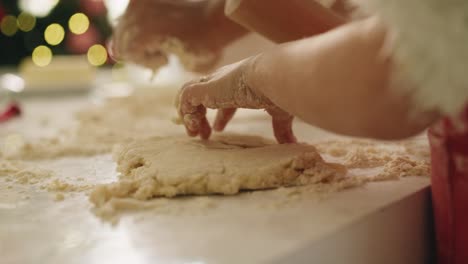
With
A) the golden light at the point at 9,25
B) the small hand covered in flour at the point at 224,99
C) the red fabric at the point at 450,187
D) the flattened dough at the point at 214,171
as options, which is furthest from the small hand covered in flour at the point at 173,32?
the golden light at the point at 9,25

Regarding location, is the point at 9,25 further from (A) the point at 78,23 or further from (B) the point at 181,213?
(B) the point at 181,213

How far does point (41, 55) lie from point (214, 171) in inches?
102

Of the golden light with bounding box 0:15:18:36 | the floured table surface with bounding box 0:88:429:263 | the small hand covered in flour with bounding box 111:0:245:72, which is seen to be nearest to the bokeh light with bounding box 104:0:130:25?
the small hand covered in flour with bounding box 111:0:245:72

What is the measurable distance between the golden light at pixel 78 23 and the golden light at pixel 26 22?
196 millimetres

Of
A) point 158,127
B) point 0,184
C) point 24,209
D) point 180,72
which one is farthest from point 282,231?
point 180,72

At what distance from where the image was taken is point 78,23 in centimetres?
293

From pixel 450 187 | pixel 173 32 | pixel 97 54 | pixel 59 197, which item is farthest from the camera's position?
pixel 97 54

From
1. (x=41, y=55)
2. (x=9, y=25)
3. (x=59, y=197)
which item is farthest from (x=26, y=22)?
(x=59, y=197)

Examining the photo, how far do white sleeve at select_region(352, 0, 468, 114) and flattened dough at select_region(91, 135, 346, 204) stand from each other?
→ 9.5 inches

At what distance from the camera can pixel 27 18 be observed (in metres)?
2.80

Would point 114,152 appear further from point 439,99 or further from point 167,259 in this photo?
point 439,99

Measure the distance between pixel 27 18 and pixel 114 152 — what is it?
7.09 ft

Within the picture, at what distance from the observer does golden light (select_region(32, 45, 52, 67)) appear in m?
2.97

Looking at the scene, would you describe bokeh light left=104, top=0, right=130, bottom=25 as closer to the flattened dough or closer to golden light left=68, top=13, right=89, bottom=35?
the flattened dough
